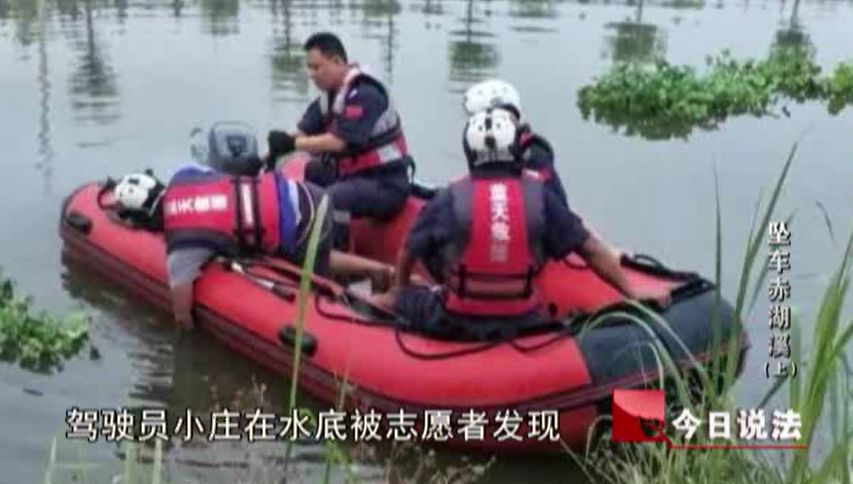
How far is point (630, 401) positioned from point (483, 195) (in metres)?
1.29

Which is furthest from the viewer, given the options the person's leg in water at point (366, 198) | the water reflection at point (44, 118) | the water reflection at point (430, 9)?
the water reflection at point (430, 9)

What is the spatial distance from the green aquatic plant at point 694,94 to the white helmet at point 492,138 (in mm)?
6816

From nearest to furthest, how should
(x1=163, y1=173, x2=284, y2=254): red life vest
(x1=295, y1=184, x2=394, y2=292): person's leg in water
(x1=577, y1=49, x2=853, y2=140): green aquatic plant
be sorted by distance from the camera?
(x1=163, y1=173, x2=284, y2=254): red life vest → (x1=295, y1=184, x2=394, y2=292): person's leg in water → (x1=577, y1=49, x2=853, y2=140): green aquatic plant

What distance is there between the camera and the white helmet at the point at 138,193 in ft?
24.2

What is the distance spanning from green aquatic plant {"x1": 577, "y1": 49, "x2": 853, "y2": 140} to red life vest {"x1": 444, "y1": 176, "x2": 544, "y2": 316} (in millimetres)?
6760

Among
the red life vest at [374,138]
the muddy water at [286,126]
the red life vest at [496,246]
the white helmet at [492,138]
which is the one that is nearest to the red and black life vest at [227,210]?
the muddy water at [286,126]

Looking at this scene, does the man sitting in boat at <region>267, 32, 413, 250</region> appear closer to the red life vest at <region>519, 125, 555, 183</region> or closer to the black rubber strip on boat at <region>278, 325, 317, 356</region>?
the red life vest at <region>519, 125, 555, 183</region>

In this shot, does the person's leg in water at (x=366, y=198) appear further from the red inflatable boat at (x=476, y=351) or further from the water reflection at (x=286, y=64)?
Answer: the water reflection at (x=286, y=64)

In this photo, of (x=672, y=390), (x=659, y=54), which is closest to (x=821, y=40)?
(x=659, y=54)

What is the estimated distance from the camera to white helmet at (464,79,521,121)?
6.33m

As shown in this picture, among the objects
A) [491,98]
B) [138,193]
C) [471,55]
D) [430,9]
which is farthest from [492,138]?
[430,9]

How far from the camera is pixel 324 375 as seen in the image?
591cm

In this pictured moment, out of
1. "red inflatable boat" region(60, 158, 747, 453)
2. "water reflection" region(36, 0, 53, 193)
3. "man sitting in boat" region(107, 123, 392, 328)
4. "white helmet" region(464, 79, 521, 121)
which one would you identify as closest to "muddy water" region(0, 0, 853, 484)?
"water reflection" region(36, 0, 53, 193)

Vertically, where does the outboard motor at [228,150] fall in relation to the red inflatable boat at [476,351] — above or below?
above
